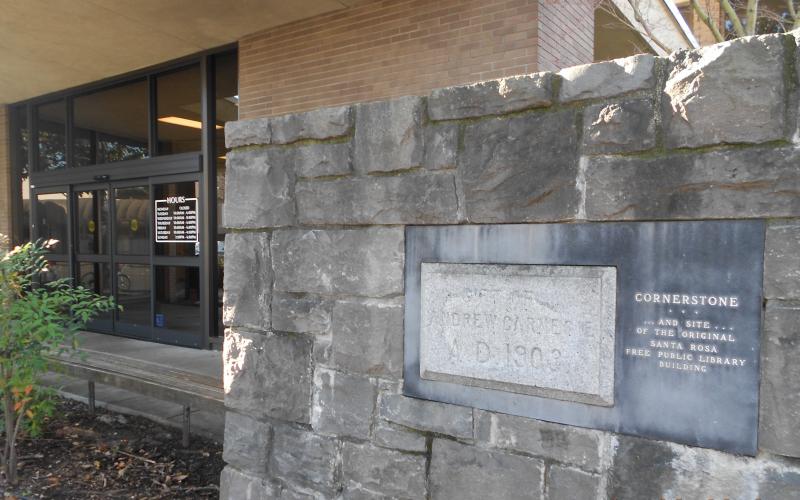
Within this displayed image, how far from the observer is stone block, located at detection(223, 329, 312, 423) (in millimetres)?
2311

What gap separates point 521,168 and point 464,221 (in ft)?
0.92

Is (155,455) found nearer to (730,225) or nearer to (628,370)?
(628,370)

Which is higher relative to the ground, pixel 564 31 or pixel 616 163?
pixel 564 31

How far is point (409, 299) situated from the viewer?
204cm

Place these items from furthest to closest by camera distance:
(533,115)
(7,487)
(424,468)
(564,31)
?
(564,31) < (7,487) < (424,468) < (533,115)

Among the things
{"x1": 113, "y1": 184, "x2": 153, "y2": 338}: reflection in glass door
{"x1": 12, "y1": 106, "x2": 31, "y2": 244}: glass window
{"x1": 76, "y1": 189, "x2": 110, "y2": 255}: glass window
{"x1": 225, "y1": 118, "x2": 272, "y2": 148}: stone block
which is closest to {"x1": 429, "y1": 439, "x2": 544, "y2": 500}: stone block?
{"x1": 225, "y1": 118, "x2": 272, "y2": 148}: stone block

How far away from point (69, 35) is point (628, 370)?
296 inches

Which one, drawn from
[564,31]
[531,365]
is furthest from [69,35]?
[531,365]

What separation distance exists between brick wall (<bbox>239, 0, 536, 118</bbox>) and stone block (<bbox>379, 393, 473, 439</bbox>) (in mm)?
3456

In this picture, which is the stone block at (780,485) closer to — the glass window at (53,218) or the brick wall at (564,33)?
the brick wall at (564,33)

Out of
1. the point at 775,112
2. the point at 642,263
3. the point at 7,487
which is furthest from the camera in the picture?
the point at 7,487

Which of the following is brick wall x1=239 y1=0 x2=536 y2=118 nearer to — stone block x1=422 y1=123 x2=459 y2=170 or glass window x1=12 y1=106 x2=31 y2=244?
stone block x1=422 y1=123 x2=459 y2=170

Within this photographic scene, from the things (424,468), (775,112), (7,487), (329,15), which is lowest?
(7,487)

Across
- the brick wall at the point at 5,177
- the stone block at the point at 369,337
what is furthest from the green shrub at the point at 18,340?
the brick wall at the point at 5,177
